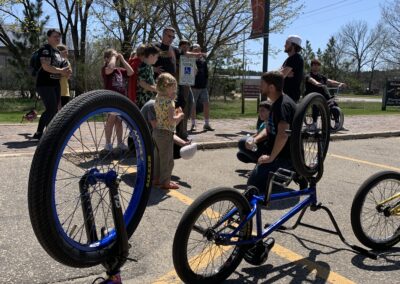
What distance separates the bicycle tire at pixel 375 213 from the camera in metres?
3.86

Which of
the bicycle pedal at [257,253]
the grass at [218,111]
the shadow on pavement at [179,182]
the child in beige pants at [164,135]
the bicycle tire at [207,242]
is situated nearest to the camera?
the bicycle tire at [207,242]

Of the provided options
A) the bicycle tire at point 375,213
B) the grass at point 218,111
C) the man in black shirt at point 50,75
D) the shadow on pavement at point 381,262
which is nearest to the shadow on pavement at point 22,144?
the man in black shirt at point 50,75

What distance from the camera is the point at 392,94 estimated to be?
19922 millimetres

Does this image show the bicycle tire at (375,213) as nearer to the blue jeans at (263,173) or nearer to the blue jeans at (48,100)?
the blue jeans at (263,173)

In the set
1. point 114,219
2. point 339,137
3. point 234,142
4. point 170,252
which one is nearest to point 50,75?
point 234,142

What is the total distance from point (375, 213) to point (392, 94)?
17.6 metres

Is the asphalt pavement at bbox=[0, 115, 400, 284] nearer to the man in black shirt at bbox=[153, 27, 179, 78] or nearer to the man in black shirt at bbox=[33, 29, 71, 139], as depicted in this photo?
the man in black shirt at bbox=[33, 29, 71, 139]

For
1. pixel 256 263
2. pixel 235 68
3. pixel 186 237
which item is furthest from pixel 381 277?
pixel 235 68

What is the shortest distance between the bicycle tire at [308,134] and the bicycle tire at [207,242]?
71 centimetres

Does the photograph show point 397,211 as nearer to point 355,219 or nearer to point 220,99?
point 355,219

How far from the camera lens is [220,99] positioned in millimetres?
29891

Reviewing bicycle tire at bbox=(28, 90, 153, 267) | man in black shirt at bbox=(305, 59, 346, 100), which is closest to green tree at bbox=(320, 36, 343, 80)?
man in black shirt at bbox=(305, 59, 346, 100)

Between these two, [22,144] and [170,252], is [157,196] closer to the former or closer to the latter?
[170,252]

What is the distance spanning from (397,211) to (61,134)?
2.98m
